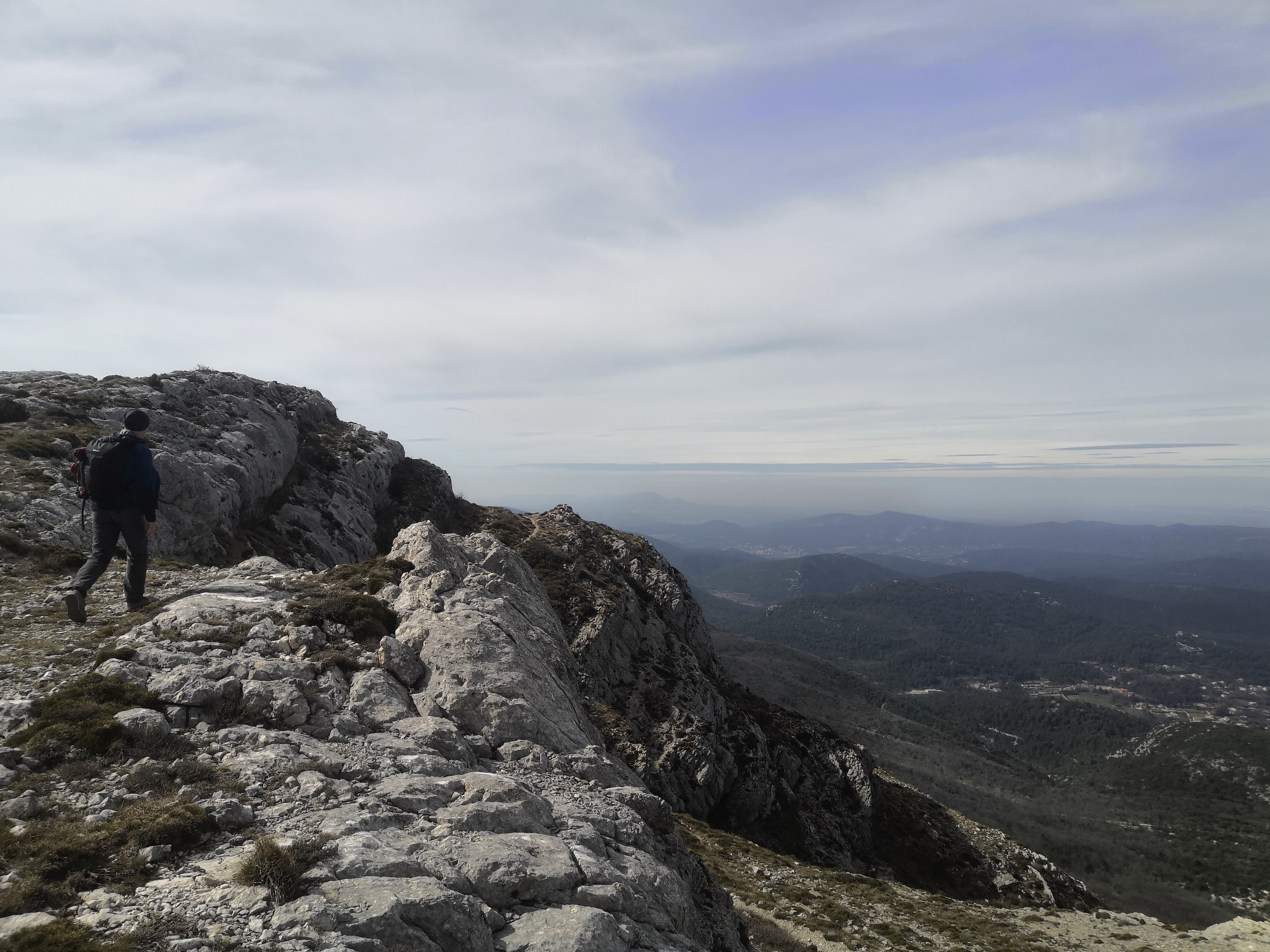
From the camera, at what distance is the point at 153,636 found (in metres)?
12.5

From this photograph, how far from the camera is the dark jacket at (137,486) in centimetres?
1413

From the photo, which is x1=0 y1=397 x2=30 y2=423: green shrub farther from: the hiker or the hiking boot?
the hiking boot

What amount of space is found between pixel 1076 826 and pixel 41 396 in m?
193

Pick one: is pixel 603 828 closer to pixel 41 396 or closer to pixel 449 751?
pixel 449 751

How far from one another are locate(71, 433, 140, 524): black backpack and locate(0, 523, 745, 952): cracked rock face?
3.32 m

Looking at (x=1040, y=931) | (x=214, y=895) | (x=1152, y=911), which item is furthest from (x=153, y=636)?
(x=1152, y=911)

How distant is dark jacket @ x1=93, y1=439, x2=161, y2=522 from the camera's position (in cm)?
1413

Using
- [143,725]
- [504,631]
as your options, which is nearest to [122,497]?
[143,725]

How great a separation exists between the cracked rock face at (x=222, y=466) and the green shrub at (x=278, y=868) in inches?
795

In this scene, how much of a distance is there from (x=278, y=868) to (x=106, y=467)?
41.1 ft

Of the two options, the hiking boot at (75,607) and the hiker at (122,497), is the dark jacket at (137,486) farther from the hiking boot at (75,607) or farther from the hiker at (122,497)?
the hiking boot at (75,607)

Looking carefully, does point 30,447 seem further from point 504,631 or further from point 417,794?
point 417,794

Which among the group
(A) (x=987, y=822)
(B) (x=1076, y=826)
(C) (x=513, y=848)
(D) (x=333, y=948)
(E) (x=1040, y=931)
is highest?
(D) (x=333, y=948)

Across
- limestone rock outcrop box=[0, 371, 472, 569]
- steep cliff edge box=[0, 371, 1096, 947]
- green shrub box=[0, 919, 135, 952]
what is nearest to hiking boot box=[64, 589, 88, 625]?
steep cliff edge box=[0, 371, 1096, 947]
